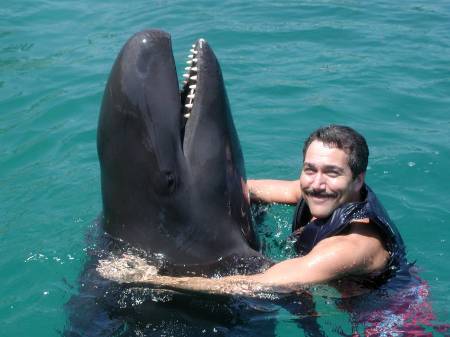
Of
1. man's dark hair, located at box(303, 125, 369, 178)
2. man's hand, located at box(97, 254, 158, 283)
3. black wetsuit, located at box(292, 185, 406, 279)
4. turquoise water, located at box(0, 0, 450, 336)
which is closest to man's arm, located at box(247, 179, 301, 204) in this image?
turquoise water, located at box(0, 0, 450, 336)

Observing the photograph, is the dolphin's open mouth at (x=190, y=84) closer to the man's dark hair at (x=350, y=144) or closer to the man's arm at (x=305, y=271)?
the man's dark hair at (x=350, y=144)

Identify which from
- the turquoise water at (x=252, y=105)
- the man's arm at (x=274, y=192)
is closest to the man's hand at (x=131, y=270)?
the turquoise water at (x=252, y=105)

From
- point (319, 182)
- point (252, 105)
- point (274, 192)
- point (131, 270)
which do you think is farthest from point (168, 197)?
point (252, 105)

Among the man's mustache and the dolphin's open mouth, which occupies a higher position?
the dolphin's open mouth

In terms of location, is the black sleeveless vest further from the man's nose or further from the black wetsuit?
the man's nose

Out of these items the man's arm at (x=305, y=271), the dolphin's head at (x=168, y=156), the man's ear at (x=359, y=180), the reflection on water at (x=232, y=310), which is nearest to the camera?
the dolphin's head at (x=168, y=156)

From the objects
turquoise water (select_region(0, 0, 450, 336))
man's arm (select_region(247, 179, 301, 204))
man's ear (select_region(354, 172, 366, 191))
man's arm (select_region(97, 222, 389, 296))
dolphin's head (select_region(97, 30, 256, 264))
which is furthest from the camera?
turquoise water (select_region(0, 0, 450, 336))

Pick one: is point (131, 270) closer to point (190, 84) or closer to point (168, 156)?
point (168, 156)
